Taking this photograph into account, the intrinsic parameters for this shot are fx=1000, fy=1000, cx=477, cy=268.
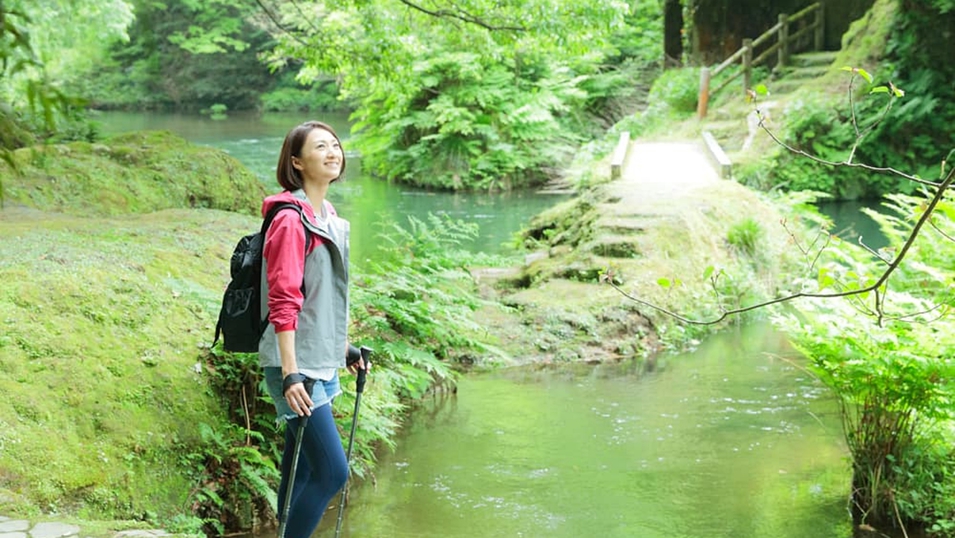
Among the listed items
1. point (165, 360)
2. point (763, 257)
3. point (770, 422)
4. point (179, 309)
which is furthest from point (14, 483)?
point (763, 257)

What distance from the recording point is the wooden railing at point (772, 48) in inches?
906

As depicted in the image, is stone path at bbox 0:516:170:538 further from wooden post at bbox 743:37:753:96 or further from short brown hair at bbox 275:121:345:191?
wooden post at bbox 743:37:753:96

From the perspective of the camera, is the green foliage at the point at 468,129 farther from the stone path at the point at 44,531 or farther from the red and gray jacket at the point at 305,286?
the stone path at the point at 44,531

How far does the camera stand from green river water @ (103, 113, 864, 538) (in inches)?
201

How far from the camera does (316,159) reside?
367 centimetres

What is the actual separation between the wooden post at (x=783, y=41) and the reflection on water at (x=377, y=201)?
6701mm

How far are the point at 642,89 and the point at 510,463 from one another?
86.8 ft

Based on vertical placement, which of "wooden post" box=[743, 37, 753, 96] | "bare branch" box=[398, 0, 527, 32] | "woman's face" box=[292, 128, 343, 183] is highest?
"bare branch" box=[398, 0, 527, 32]

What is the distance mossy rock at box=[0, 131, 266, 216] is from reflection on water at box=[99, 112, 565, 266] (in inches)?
63.4

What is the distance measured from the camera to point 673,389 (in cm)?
773

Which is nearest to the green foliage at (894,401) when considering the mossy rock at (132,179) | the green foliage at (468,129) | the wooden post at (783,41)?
the mossy rock at (132,179)

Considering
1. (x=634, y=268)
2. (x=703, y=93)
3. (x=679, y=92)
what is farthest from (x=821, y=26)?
(x=634, y=268)

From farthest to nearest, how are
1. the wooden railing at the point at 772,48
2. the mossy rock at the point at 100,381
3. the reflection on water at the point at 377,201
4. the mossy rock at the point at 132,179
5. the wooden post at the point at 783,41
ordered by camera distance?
1. the wooden post at the point at 783,41
2. the wooden railing at the point at 772,48
3. the reflection on water at the point at 377,201
4. the mossy rock at the point at 132,179
5. the mossy rock at the point at 100,381

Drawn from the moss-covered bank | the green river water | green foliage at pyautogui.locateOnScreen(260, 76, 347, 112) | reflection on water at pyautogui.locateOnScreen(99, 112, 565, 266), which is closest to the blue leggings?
the moss-covered bank
